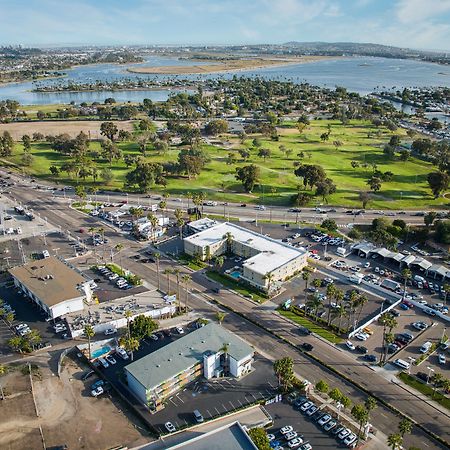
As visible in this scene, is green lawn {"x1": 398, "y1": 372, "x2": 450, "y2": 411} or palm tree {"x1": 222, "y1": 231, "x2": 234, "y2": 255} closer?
green lawn {"x1": 398, "y1": 372, "x2": 450, "y2": 411}

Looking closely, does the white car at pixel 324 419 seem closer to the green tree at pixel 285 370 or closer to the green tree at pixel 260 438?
the green tree at pixel 285 370

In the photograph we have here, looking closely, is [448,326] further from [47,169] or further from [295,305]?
[47,169]

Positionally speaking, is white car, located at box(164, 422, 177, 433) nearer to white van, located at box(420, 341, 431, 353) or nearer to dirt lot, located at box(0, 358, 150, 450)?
dirt lot, located at box(0, 358, 150, 450)

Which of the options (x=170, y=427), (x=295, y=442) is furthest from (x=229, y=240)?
(x=295, y=442)

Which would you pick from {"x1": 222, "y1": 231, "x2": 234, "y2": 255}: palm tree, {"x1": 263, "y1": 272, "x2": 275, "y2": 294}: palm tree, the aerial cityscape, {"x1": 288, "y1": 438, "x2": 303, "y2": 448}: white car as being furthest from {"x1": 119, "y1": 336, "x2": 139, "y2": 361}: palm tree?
{"x1": 222, "y1": 231, "x2": 234, "y2": 255}: palm tree

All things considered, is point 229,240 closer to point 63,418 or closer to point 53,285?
point 53,285
